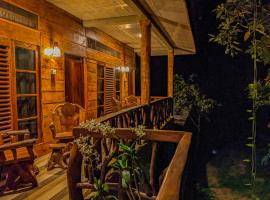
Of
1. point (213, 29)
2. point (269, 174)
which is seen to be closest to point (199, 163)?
point (269, 174)

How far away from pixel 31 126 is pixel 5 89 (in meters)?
0.95

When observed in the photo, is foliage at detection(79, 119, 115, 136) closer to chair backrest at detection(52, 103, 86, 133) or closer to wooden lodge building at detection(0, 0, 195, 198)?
wooden lodge building at detection(0, 0, 195, 198)

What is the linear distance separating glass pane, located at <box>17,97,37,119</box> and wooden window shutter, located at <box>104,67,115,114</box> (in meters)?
3.63

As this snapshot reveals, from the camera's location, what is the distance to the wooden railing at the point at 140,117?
3578 mm

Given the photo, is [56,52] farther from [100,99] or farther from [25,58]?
[100,99]

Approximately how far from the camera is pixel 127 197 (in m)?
2.37

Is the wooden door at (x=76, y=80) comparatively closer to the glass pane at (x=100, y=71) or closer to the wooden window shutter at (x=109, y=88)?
the glass pane at (x=100, y=71)

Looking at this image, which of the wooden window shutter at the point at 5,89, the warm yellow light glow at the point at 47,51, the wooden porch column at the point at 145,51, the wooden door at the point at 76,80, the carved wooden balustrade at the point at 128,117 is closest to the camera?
the carved wooden balustrade at the point at 128,117

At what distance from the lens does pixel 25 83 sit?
14.8ft

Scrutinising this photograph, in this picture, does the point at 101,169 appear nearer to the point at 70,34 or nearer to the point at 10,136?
the point at 10,136

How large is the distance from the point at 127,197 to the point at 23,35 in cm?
352

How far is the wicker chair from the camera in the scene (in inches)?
166

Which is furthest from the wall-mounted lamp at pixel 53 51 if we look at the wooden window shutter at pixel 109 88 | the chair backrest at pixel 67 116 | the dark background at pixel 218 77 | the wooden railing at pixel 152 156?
the dark background at pixel 218 77

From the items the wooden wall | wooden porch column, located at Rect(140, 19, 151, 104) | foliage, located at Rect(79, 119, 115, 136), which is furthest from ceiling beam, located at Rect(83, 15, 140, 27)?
foliage, located at Rect(79, 119, 115, 136)
